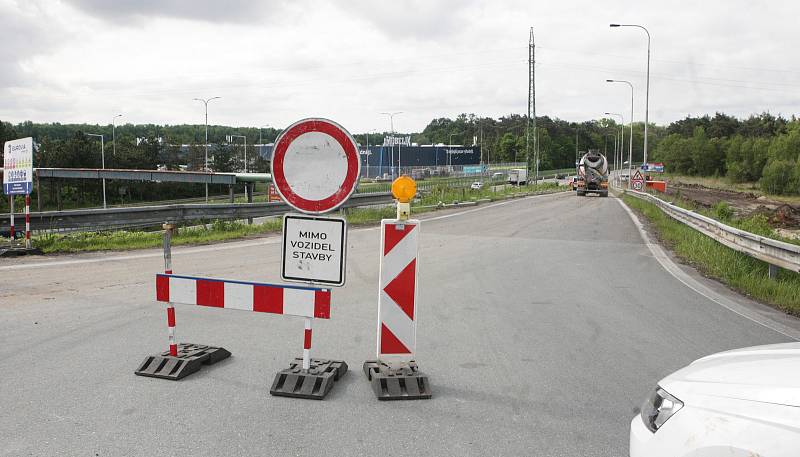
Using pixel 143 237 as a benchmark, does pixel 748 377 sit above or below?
above

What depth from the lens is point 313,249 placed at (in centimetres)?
530

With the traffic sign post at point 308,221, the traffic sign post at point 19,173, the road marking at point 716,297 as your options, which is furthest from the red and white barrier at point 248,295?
the traffic sign post at point 19,173

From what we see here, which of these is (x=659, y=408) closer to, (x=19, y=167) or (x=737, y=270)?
(x=737, y=270)

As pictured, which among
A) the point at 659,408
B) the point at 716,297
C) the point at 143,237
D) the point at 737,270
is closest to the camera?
the point at 659,408

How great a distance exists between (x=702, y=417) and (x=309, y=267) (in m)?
3.37

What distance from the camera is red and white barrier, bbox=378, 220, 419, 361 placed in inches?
214

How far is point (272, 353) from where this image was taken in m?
6.17

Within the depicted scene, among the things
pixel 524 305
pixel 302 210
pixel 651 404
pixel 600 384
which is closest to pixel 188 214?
pixel 524 305

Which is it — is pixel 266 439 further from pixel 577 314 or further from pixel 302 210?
pixel 577 314

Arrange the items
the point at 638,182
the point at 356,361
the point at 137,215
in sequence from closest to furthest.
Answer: the point at 356,361
the point at 137,215
the point at 638,182

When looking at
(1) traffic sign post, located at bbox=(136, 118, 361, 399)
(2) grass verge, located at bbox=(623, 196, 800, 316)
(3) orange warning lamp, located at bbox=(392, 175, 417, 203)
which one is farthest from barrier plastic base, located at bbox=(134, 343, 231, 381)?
(2) grass verge, located at bbox=(623, 196, 800, 316)

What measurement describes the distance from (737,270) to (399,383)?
9.11m

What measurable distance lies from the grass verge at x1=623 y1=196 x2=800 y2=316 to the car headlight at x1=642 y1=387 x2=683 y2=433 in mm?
6962

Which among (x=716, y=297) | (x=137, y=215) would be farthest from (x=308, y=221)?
(x=137, y=215)
